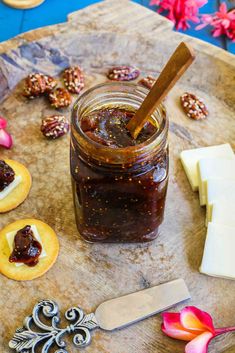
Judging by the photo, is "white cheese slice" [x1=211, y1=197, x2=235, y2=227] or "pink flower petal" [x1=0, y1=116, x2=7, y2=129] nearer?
"white cheese slice" [x1=211, y1=197, x2=235, y2=227]

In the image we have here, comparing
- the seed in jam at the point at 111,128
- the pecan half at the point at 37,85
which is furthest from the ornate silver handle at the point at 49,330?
the pecan half at the point at 37,85

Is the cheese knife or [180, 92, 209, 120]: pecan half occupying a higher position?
[180, 92, 209, 120]: pecan half

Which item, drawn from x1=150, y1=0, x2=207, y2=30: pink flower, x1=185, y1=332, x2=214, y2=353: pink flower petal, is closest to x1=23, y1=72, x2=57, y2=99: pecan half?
x1=150, y1=0, x2=207, y2=30: pink flower

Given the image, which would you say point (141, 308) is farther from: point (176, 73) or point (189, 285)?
point (176, 73)

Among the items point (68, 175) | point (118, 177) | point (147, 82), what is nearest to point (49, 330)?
point (118, 177)

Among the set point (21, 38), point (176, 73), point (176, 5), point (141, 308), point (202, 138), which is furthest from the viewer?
point (176, 5)

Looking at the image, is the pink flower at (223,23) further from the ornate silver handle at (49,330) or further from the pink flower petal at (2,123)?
the ornate silver handle at (49,330)

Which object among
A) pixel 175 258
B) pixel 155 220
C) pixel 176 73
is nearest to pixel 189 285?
pixel 175 258

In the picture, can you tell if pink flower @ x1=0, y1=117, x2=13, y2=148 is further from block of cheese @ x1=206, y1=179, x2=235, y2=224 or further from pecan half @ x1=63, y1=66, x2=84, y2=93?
block of cheese @ x1=206, y1=179, x2=235, y2=224
